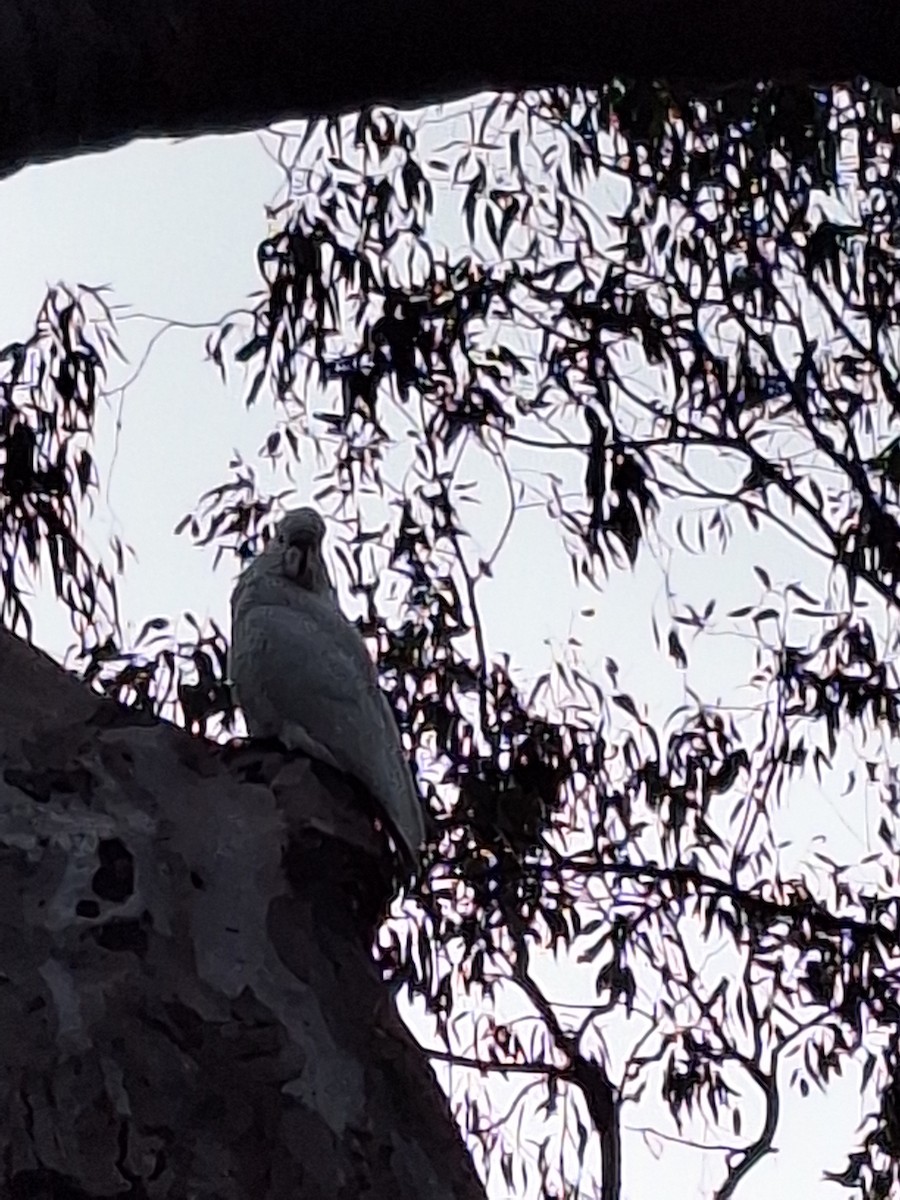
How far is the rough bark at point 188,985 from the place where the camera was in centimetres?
100

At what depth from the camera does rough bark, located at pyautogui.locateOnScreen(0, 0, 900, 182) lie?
1.25 metres

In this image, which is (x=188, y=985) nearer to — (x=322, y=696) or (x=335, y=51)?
(x=322, y=696)

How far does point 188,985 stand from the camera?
3.50ft

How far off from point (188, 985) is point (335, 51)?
2.06 feet

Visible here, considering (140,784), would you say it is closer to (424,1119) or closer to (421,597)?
(424,1119)

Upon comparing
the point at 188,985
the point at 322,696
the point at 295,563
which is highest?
the point at 295,563

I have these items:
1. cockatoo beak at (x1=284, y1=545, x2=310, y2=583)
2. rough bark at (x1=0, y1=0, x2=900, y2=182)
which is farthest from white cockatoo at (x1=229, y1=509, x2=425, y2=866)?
rough bark at (x1=0, y1=0, x2=900, y2=182)

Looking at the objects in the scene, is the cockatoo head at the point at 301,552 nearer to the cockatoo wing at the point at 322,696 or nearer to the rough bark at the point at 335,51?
the cockatoo wing at the point at 322,696

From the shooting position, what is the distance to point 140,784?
1189 mm

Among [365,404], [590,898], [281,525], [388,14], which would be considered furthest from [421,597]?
[388,14]

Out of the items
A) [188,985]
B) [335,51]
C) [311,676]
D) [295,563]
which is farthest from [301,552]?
[188,985]

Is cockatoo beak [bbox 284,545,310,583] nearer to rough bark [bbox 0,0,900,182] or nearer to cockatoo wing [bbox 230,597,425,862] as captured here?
cockatoo wing [bbox 230,597,425,862]

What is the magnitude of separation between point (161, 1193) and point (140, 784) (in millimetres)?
290

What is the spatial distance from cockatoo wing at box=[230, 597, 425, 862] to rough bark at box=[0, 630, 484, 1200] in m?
0.09
